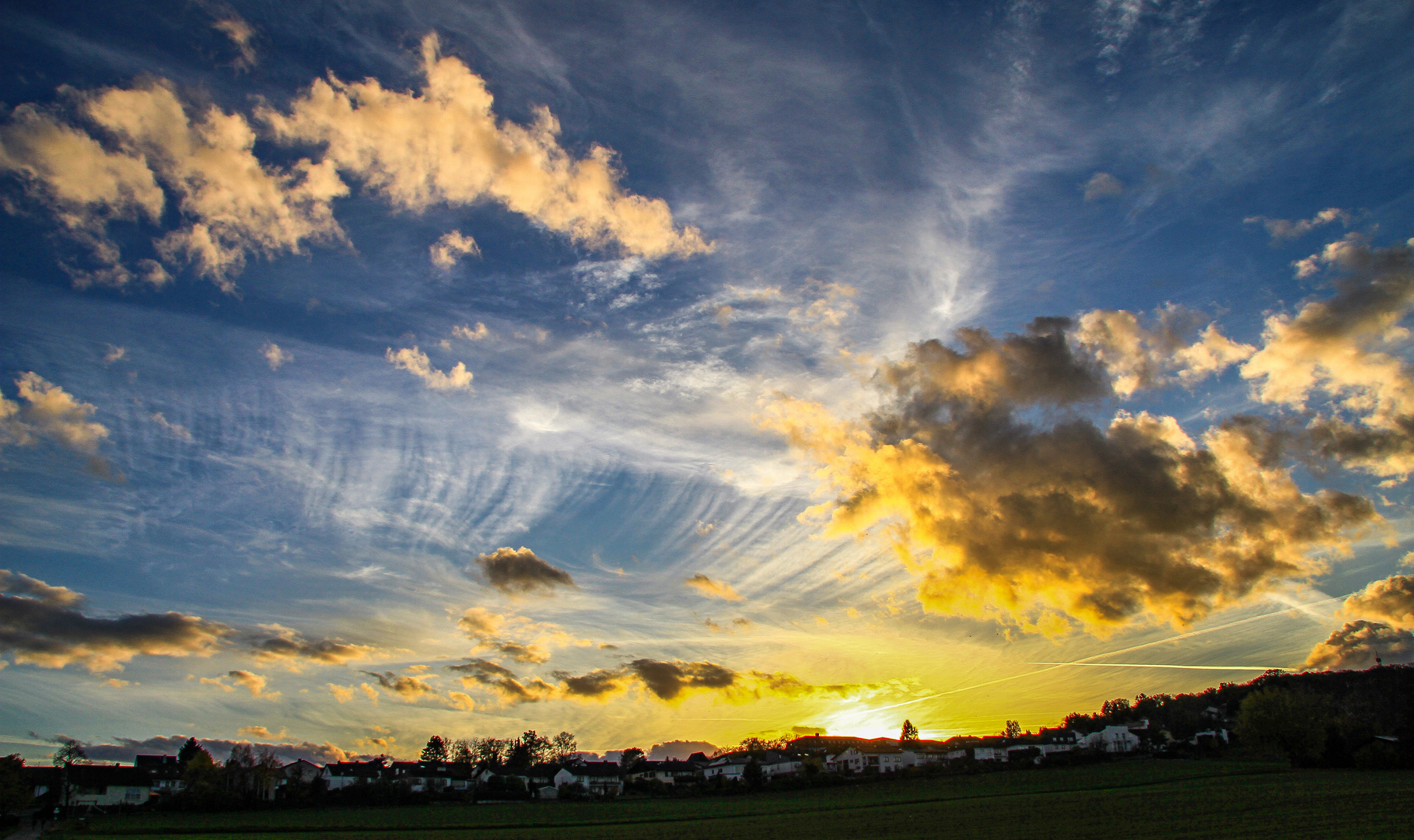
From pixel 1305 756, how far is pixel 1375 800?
208 feet

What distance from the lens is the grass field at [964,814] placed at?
39531 millimetres

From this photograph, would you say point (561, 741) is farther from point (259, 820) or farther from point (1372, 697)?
point (1372, 697)

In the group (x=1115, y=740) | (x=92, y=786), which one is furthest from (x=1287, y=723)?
(x=92, y=786)

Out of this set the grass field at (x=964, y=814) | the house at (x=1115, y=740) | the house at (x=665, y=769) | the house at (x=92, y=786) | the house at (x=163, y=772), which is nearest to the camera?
the grass field at (x=964, y=814)

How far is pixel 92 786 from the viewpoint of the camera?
361 feet

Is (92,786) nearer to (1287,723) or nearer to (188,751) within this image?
(188,751)

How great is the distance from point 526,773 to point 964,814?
430 ft

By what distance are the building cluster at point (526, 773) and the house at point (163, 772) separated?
0.16 meters

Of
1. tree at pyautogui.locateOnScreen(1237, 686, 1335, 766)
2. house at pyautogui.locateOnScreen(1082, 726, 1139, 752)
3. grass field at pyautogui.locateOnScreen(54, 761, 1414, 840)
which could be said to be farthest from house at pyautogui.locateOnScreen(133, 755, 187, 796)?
house at pyautogui.locateOnScreen(1082, 726, 1139, 752)

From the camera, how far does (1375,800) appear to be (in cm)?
4500

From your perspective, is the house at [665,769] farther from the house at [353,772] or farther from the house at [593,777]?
the house at [353,772]

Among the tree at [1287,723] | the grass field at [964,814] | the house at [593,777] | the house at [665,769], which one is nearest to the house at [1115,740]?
the tree at [1287,723]

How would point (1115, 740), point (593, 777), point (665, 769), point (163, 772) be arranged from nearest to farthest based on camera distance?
point (163, 772) < point (593, 777) < point (665, 769) < point (1115, 740)

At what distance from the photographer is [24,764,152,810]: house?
105188mm
